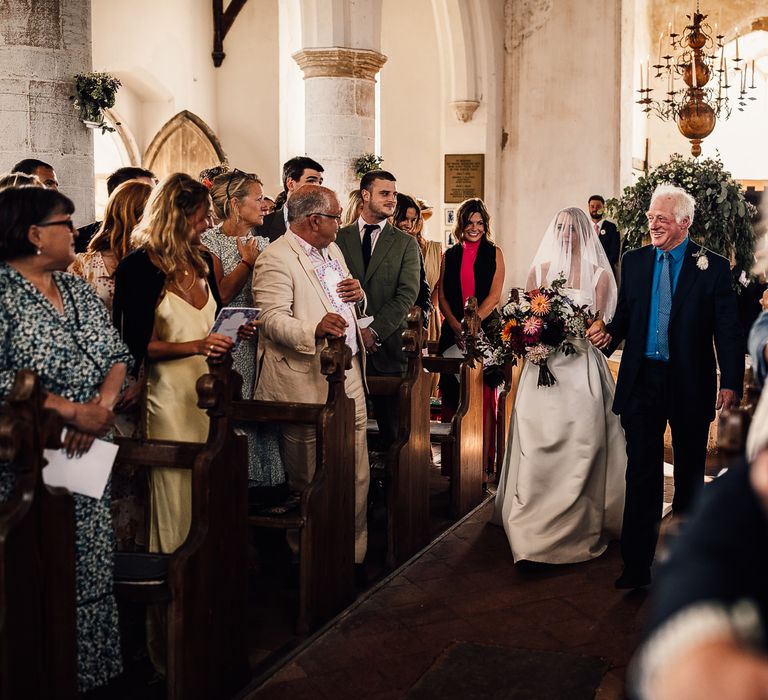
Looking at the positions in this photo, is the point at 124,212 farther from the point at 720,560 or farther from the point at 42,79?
the point at 720,560

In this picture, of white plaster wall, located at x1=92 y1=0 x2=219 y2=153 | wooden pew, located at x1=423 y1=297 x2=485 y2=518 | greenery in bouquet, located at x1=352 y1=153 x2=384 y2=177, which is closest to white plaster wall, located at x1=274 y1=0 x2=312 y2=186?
white plaster wall, located at x1=92 y1=0 x2=219 y2=153

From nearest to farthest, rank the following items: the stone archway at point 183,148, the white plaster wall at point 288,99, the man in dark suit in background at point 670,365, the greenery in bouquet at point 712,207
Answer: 1. the man in dark suit in background at point 670,365
2. the greenery in bouquet at point 712,207
3. the stone archway at point 183,148
4. the white plaster wall at point 288,99

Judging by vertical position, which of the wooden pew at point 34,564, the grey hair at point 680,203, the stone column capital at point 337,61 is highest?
the stone column capital at point 337,61

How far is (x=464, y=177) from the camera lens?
13.6m

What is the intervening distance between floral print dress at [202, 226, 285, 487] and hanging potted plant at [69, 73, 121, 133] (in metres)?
1.58

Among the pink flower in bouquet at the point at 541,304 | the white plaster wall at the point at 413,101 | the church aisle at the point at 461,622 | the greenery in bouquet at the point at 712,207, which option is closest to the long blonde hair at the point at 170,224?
the church aisle at the point at 461,622

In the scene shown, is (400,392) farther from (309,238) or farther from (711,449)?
(711,449)

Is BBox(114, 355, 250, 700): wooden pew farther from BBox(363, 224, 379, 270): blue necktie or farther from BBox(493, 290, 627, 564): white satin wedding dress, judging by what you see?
BBox(363, 224, 379, 270): blue necktie

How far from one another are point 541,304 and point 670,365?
2.48 feet

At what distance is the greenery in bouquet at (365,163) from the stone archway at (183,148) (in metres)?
4.97

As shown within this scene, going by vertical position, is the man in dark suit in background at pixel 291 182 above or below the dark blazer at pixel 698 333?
above

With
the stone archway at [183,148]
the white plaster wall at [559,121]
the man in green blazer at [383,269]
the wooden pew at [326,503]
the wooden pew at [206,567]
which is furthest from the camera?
the stone archway at [183,148]

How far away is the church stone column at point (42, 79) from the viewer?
593cm

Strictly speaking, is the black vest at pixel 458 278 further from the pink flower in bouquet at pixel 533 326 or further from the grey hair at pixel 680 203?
the grey hair at pixel 680 203
